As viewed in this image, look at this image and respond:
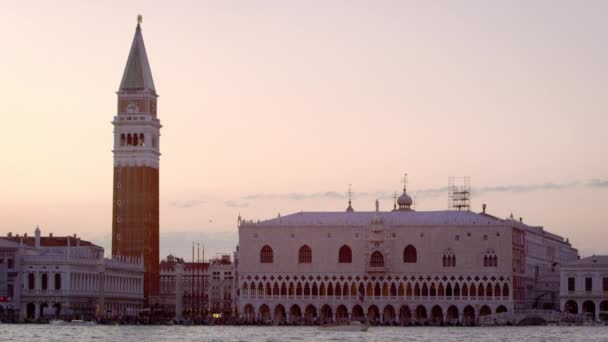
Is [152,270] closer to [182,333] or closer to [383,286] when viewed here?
[383,286]

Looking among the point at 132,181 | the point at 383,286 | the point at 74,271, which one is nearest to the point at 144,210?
the point at 132,181

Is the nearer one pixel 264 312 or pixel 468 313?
pixel 468 313

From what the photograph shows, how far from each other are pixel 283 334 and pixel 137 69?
55.0 meters

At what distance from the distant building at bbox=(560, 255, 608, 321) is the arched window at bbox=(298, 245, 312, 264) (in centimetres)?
2463

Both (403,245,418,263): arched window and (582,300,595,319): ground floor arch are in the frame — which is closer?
(403,245,418,263): arched window

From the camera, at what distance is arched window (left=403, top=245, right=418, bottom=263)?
495 ft

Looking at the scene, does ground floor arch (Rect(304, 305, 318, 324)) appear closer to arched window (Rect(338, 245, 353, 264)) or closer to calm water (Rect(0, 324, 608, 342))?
arched window (Rect(338, 245, 353, 264))

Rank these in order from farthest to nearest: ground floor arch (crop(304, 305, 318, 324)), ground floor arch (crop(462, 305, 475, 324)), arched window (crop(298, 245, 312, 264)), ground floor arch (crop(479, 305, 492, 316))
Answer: arched window (crop(298, 245, 312, 264)) < ground floor arch (crop(304, 305, 318, 324)) < ground floor arch (crop(479, 305, 492, 316)) < ground floor arch (crop(462, 305, 475, 324))

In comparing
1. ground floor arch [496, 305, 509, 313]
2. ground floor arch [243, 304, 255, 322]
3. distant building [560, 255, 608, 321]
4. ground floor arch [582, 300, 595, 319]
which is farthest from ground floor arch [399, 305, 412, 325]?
ground floor arch [582, 300, 595, 319]

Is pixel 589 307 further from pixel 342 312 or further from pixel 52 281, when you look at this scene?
pixel 52 281

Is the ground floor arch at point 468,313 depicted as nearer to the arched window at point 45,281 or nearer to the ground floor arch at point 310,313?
the ground floor arch at point 310,313

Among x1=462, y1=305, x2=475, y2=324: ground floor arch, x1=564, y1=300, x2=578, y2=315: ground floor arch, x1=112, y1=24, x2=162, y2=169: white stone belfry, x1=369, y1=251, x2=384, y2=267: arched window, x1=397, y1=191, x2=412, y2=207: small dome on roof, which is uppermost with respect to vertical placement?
x1=112, y1=24, x2=162, y2=169: white stone belfry

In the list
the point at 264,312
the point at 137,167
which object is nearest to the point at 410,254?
the point at 264,312

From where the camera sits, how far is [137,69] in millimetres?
168750
